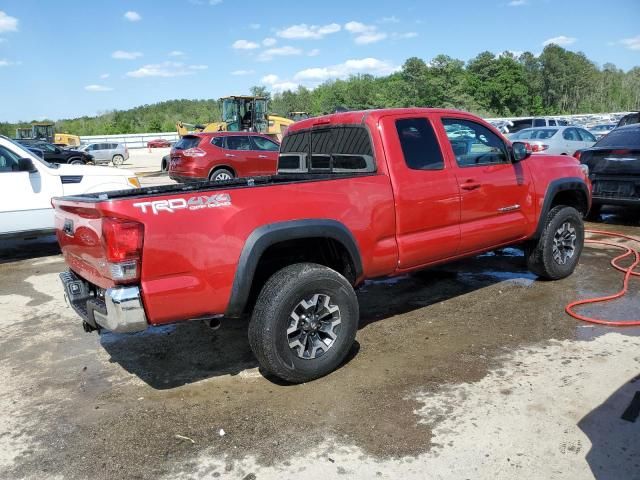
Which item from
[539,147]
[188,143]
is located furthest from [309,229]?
[539,147]

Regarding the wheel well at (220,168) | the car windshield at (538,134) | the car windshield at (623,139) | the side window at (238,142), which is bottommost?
the wheel well at (220,168)

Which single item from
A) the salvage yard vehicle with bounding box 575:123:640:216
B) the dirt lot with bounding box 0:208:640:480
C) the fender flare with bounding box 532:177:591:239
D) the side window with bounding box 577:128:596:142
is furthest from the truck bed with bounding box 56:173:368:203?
the side window with bounding box 577:128:596:142

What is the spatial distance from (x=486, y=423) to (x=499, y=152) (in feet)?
9.38

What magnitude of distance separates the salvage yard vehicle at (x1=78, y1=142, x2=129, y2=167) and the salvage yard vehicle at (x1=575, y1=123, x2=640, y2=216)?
29.4 m

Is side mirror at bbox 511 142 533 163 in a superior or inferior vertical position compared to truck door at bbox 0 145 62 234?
superior

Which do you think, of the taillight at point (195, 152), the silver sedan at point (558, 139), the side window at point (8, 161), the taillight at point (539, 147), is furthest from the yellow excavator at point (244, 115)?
the side window at point (8, 161)

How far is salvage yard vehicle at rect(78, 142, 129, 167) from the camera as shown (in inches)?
1293

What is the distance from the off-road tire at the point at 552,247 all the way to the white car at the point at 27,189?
6268 millimetres

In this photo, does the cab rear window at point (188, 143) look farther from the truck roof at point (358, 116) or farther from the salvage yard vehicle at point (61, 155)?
the salvage yard vehicle at point (61, 155)

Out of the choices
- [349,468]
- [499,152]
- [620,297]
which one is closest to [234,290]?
[349,468]

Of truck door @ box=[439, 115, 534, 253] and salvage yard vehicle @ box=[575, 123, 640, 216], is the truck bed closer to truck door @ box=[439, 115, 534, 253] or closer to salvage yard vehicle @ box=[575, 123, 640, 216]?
truck door @ box=[439, 115, 534, 253]

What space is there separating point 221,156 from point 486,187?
1029cm

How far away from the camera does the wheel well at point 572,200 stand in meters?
5.90

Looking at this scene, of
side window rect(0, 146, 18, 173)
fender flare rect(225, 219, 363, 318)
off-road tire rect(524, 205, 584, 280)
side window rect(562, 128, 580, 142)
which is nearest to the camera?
fender flare rect(225, 219, 363, 318)
